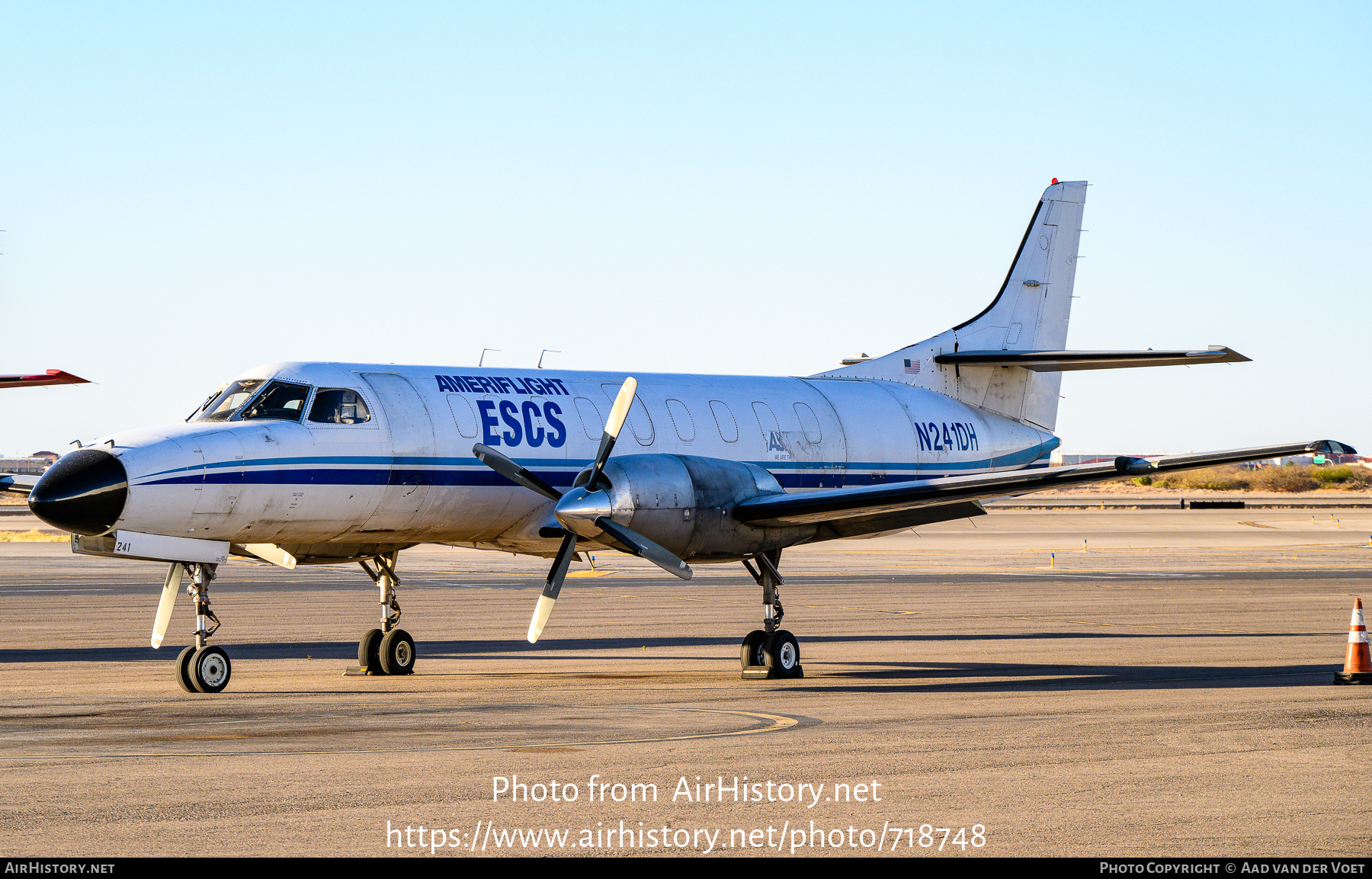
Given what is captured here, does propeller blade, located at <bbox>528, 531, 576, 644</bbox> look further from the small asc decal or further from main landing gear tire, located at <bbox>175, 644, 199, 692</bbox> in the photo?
the small asc decal

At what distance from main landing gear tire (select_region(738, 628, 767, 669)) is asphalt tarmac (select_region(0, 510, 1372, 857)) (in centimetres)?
42

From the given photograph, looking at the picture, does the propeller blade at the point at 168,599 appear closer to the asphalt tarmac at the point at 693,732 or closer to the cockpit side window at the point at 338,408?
the asphalt tarmac at the point at 693,732

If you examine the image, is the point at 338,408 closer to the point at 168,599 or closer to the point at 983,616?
the point at 168,599

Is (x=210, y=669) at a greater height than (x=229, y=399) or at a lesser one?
lesser

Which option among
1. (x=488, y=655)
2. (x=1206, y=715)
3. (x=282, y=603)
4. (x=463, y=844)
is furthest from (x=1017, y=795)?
(x=282, y=603)

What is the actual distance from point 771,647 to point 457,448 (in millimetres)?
4163

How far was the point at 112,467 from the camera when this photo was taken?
14344mm

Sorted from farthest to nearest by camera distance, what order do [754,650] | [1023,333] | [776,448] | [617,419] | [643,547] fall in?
[1023,333]
[776,448]
[754,650]
[617,419]
[643,547]

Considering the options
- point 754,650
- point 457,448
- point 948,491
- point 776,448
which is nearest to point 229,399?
point 457,448

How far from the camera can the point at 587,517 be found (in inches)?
604

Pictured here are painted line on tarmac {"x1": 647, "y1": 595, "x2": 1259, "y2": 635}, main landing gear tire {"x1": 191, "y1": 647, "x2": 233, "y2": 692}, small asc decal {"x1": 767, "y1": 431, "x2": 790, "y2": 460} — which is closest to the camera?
main landing gear tire {"x1": 191, "y1": 647, "x2": 233, "y2": 692}

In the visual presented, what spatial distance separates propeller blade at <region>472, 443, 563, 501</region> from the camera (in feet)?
52.4

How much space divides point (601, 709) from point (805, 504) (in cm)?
373

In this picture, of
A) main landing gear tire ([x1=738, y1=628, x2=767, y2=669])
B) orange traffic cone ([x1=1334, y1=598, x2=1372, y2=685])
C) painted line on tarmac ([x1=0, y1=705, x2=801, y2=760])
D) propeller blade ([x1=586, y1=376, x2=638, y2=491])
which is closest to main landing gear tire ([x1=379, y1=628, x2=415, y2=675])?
propeller blade ([x1=586, y1=376, x2=638, y2=491])
